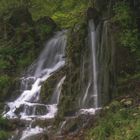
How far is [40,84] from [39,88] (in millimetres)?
377

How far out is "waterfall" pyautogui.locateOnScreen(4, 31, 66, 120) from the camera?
13.7m

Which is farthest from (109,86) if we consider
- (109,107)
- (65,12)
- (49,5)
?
(49,5)

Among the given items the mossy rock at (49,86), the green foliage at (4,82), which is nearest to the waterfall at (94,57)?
the mossy rock at (49,86)

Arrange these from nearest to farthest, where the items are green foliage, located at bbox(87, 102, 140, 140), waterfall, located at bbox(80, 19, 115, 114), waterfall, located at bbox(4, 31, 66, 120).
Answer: green foliage, located at bbox(87, 102, 140, 140) → waterfall, located at bbox(80, 19, 115, 114) → waterfall, located at bbox(4, 31, 66, 120)

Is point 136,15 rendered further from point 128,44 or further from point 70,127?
point 70,127

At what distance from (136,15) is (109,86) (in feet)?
8.54

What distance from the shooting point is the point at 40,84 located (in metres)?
15.5

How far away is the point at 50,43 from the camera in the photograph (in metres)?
18.5

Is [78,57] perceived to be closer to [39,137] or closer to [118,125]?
[39,137]

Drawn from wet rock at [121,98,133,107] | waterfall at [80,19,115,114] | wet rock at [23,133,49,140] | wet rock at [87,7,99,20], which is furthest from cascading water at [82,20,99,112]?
→ wet rock at [23,133,49,140]

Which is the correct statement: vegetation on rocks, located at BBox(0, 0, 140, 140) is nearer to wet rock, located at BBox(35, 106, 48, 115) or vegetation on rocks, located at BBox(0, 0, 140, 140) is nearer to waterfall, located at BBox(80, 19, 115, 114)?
waterfall, located at BBox(80, 19, 115, 114)

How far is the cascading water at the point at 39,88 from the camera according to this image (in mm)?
13452

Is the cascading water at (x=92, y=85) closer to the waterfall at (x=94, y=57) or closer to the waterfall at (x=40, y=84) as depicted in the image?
the waterfall at (x=94, y=57)

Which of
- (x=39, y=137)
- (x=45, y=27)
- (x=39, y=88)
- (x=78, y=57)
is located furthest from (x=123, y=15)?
(x=45, y=27)
